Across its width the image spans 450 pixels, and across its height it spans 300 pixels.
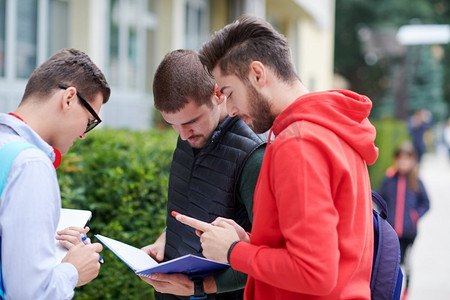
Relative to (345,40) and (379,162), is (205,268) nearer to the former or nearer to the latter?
(379,162)

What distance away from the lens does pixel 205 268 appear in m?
2.21

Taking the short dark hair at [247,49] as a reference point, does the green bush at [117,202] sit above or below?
below

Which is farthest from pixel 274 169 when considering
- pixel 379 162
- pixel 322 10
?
pixel 322 10

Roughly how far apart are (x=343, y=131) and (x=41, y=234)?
96cm

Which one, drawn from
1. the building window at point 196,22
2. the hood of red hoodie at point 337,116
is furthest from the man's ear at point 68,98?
the building window at point 196,22

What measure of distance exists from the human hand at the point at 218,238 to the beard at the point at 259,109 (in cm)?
37

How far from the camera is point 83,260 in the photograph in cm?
197

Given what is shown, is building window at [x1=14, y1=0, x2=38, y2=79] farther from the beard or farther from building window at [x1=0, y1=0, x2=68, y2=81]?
the beard

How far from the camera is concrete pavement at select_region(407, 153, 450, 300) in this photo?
6.52 metres

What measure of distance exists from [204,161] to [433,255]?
6.84m

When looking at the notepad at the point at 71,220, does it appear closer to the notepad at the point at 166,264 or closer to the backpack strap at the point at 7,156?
the notepad at the point at 166,264

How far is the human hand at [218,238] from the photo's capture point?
1.91 metres

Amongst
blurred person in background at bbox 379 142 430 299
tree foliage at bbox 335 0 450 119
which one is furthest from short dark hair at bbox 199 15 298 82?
tree foliage at bbox 335 0 450 119

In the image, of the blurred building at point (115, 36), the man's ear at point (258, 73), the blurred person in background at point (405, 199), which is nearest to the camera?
the man's ear at point (258, 73)
